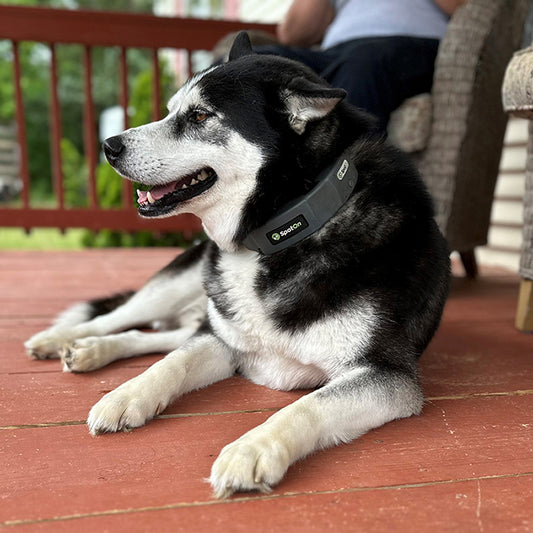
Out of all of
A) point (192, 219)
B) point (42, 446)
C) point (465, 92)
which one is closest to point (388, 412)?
point (42, 446)

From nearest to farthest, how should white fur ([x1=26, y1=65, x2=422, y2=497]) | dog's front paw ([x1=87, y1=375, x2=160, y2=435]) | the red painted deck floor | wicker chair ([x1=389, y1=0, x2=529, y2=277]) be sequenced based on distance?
the red painted deck floor → white fur ([x1=26, y1=65, x2=422, y2=497]) → dog's front paw ([x1=87, y1=375, x2=160, y2=435]) → wicker chair ([x1=389, y1=0, x2=529, y2=277])

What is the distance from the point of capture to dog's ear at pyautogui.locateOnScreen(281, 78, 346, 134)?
1.38m

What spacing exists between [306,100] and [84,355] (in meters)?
0.98

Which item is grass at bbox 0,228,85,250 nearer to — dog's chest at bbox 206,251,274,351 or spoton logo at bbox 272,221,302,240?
dog's chest at bbox 206,251,274,351

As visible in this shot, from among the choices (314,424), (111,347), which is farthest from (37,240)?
(314,424)

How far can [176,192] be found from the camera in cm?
161

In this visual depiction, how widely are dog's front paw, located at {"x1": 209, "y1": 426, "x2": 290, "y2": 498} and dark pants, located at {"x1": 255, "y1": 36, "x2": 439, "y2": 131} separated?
1.63m

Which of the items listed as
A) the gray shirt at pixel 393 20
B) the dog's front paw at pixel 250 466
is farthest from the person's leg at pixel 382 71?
the dog's front paw at pixel 250 466

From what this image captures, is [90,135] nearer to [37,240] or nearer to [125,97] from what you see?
[125,97]

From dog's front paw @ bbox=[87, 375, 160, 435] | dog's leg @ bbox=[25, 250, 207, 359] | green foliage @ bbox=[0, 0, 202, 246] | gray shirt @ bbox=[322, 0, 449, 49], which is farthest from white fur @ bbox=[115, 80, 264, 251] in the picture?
green foliage @ bbox=[0, 0, 202, 246]

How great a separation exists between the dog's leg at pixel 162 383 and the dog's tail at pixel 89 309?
645mm

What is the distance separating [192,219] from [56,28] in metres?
1.64

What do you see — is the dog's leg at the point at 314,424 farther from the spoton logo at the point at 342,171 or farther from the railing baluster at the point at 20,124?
the railing baluster at the point at 20,124

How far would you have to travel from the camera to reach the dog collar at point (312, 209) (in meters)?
1.51
